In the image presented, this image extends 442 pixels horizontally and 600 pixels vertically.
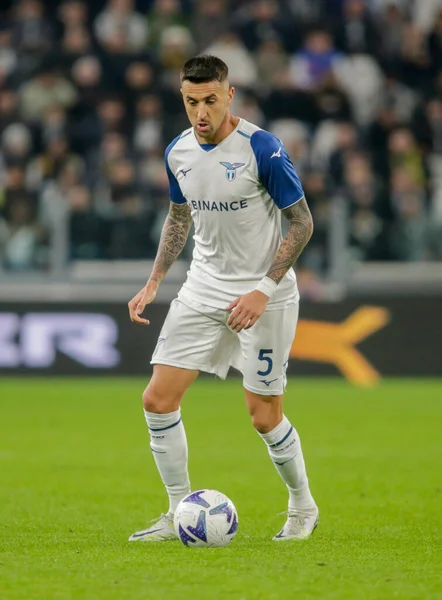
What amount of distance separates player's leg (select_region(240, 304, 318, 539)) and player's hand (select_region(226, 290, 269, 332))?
13.3 inches

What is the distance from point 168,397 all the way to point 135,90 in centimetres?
1092

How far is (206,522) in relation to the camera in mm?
5359

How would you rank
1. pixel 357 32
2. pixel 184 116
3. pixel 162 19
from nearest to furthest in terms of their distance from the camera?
pixel 184 116, pixel 357 32, pixel 162 19

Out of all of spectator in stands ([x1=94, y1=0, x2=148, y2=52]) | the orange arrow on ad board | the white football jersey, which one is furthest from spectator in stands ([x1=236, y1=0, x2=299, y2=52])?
the white football jersey

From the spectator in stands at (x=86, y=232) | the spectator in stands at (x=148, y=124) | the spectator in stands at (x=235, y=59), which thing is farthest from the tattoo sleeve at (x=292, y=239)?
the spectator in stands at (x=235, y=59)

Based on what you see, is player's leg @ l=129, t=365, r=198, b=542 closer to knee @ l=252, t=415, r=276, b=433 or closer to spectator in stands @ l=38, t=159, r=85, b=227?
knee @ l=252, t=415, r=276, b=433

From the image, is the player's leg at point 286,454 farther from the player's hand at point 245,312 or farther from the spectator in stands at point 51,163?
the spectator in stands at point 51,163

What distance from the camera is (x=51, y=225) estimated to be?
13531 millimetres

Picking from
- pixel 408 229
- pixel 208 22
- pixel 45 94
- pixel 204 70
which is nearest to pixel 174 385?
pixel 204 70

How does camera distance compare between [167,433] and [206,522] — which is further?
[167,433]

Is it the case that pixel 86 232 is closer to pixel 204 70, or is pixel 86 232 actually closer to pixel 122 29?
pixel 122 29

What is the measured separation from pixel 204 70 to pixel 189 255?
8.04 m

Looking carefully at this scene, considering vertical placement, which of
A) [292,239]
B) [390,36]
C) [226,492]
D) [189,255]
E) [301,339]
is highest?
[390,36]

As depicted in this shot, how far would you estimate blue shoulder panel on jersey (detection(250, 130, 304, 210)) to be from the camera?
18.0 feet
